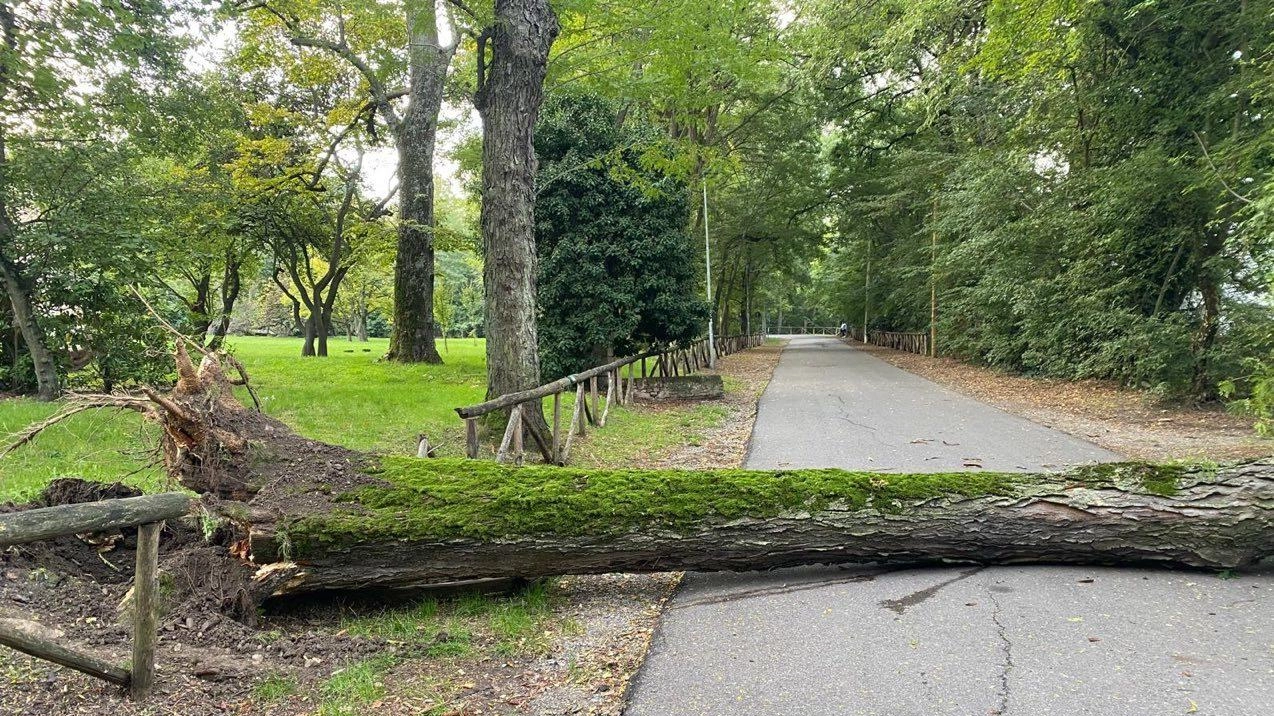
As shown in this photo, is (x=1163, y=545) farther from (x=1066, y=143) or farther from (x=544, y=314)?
(x=1066, y=143)

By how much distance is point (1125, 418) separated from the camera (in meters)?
9.99

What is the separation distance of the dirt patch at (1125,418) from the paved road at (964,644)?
3.70 metres

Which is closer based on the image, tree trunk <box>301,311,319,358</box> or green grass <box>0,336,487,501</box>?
green grass <box>0,336,487,501</box>

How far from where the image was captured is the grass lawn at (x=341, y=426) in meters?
5.61

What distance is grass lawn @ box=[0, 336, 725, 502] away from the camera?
5.61m

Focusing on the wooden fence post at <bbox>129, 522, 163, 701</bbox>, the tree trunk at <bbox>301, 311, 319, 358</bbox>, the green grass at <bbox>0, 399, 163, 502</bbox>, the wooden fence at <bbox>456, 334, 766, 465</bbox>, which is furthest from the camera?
the tree trunk at <bbox>301, 311, 319, 358</bbox>

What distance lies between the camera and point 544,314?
38.2ft

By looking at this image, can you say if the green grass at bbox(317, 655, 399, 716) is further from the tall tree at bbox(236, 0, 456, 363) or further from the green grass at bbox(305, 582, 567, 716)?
the tall tree at bbox(236, 0, 456, 363)

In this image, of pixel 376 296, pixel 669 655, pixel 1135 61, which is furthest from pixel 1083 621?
pixel 376 296

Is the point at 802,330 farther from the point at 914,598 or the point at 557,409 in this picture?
the point at 914,598

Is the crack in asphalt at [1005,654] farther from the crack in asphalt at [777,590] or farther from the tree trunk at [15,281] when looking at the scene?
the tree trunk at [15,281]

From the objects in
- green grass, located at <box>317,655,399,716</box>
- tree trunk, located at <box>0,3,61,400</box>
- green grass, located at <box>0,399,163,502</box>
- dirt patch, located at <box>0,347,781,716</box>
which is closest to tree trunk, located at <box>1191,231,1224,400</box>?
dirt patch, located at <box>0,347,781,716</box>

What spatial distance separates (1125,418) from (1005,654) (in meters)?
9.04

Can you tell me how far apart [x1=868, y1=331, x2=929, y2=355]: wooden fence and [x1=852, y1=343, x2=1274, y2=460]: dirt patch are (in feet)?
35.8
